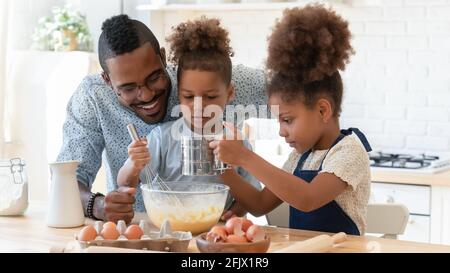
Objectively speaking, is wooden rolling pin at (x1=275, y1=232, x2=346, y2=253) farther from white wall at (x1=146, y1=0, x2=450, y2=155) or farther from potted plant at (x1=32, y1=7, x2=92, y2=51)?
potted plant at (x1=32, y1=7, x2=92, y2=51)

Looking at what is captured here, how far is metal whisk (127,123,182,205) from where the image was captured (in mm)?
2129

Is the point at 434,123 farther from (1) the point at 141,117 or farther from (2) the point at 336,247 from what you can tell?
(2) the point at 336,247

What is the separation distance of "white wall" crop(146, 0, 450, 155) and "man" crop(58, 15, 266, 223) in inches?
57.4

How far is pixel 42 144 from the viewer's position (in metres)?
4.09

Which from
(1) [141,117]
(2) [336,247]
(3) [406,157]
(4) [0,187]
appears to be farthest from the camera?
(3) [406,157]

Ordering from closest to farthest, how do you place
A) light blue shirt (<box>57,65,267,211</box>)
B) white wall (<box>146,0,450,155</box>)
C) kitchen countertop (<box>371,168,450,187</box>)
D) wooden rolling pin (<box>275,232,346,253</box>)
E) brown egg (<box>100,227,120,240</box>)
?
wooden rolling pin (<box>275,232,346,253</box>) < brown egg (<box>100,227,120,240</box>) < light blue shirt (<box>57,65,267,211</box>) < kitchen countertop (<box>371,168,450,187</box>) < white wall (<box>146,0,450,155</box>)

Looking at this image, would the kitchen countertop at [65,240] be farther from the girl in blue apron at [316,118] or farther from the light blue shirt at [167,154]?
the light blue shirt at [167,154]

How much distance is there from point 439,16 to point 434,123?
20.6 inches

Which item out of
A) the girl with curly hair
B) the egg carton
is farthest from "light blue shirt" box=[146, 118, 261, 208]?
the egg carton

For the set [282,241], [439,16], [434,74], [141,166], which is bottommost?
[282,241]

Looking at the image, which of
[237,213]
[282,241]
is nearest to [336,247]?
[282,241]

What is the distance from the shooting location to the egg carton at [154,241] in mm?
1819

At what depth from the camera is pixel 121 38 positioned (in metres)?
2.36

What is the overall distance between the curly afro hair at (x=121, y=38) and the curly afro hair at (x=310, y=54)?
1.27ft
